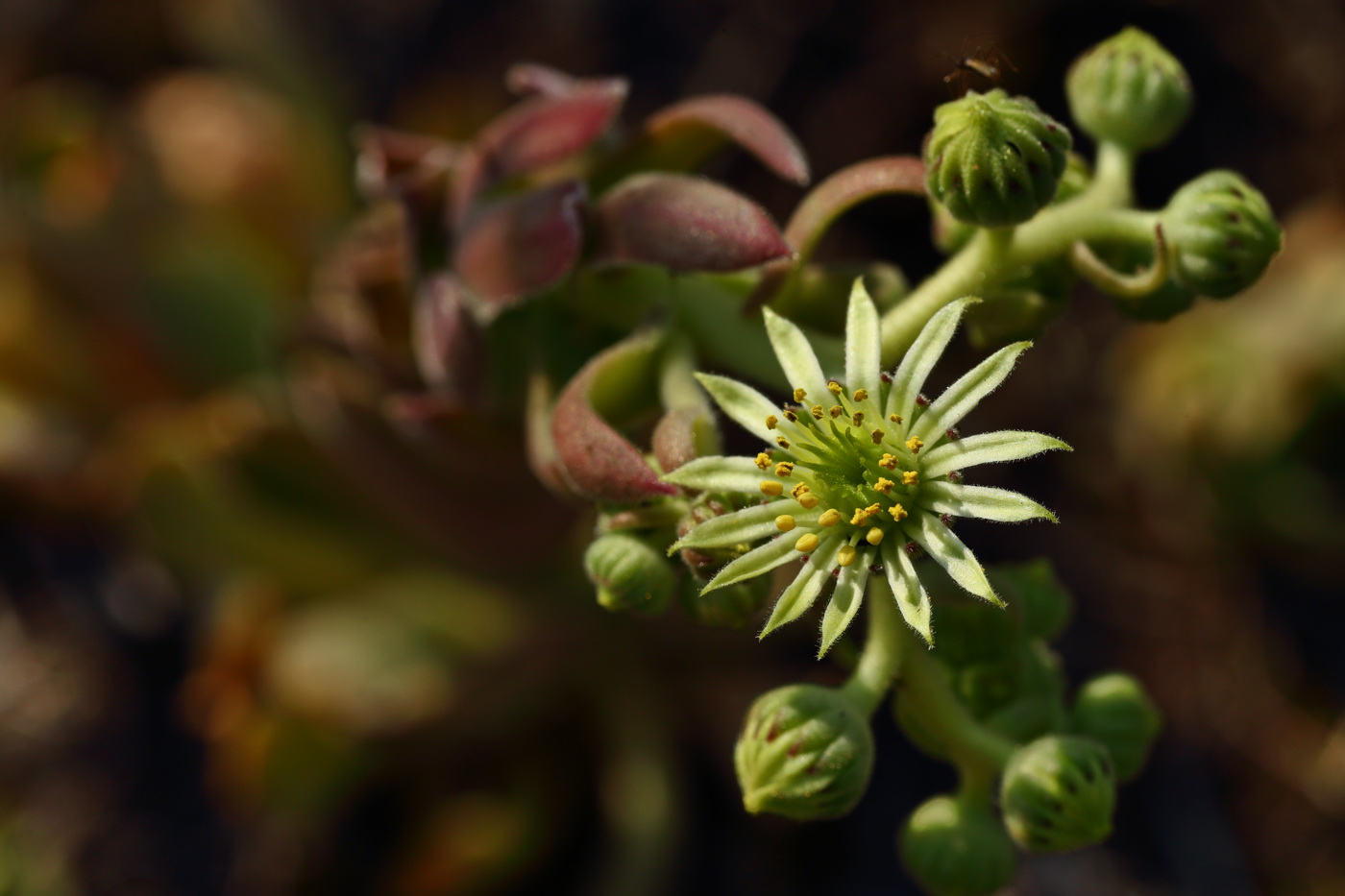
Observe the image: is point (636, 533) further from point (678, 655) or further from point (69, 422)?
point (69, 422)

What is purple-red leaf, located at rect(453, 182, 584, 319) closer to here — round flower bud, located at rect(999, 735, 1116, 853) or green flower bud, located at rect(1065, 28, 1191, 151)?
green flower bud, located at rect(1065, 28, 1191, 151)

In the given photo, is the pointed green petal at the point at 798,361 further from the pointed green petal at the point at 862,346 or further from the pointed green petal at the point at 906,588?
the pointed green petal at the point at 906,588

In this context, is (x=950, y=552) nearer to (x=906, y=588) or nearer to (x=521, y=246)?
(x=906, y=588)

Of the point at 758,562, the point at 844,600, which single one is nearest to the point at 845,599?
the point at 844,600

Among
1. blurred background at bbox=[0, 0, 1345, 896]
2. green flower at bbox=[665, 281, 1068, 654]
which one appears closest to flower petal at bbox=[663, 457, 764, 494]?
green flower at bbox=[665, 281, 1068, 654]

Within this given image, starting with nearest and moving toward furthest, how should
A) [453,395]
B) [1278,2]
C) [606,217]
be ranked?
[606,217] → [453,395] → [1278,2]

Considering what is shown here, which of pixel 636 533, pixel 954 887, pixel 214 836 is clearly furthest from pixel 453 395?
pixel 214 836

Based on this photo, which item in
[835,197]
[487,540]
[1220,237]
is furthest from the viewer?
[487,540]
